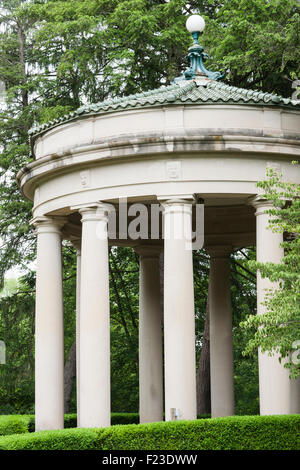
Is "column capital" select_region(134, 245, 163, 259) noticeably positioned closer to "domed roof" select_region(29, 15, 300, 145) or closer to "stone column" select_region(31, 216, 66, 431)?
"stone column" select_region(31, 216, 66, 431)

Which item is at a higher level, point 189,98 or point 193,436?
point 189,98

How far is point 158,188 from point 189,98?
4407 mm

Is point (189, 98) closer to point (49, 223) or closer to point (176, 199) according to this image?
point (176, 199)

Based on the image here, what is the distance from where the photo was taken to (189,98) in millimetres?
41188

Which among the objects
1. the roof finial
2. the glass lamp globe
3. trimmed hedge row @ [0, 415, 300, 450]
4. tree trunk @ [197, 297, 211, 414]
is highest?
the glass lamp globe

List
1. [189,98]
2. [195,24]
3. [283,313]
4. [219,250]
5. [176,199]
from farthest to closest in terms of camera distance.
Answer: [219,250]
[195,24]
[189,98]
[176,199]
[283,313]

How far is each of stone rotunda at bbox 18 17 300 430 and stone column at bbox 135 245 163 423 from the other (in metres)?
9.70

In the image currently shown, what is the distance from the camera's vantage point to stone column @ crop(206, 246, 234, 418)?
178 ft

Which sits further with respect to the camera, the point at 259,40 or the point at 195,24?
the point at 259,40

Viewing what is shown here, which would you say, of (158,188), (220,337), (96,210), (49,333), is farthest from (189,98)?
(220,337)

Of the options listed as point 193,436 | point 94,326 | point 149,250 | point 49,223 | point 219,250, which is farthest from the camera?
point 219,250

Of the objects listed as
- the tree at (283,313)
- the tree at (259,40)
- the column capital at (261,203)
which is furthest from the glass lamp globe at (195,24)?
the tree at (283,313)

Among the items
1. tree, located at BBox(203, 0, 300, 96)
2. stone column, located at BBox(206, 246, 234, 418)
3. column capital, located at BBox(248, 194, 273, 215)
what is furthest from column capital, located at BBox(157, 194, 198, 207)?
tree, located at BBox(203, 0, 300, 96)
